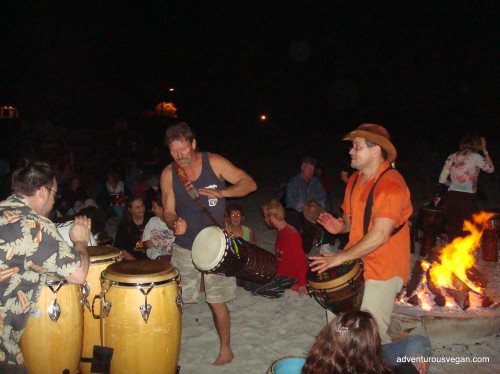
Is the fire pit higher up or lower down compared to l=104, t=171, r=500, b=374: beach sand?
higher up

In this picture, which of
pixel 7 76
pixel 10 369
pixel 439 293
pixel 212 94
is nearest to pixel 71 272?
pixel 10 369

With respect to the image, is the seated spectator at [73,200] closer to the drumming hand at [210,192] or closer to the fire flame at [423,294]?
the drumming hand at [210,192]

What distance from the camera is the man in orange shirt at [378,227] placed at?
3.04m

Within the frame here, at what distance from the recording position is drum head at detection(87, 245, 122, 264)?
3740mm

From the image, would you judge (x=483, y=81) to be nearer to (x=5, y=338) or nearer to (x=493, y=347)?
(x=493, y=347)

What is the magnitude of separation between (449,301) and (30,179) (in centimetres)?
414

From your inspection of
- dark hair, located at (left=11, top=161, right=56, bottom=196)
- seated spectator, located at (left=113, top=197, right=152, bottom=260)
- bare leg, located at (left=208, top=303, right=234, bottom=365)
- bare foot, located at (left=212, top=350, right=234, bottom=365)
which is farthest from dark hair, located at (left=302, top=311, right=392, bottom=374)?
seated spectator, located at (left=113, top=197, right=152, bottom=260)

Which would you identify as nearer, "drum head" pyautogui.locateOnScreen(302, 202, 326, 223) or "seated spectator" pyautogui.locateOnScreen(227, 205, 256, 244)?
"seated spectator" pyautogui.locateOnScreen(227, 205, 256, 244)

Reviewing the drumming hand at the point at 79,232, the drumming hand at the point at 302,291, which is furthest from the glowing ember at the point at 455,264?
the drumming hand at the point at 79,232

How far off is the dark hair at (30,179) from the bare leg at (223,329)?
73.7 inches

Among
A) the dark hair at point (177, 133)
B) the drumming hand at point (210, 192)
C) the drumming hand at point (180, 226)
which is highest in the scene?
the dark hair at point (177, 133)

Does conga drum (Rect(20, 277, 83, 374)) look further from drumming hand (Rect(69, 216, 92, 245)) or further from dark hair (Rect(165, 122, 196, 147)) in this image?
dark hair (Rect(165, 122, 196, 147))

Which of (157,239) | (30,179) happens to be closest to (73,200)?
(157,239)

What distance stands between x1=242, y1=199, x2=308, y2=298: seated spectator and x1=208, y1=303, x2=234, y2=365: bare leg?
1632 millimetres
